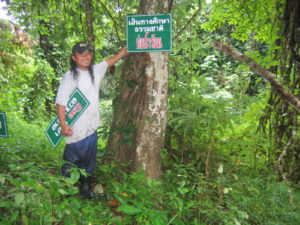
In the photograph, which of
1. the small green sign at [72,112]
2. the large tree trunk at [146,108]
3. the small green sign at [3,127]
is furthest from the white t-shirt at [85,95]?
the small green sign at [3,127]

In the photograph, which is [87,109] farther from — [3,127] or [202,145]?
[202,145]

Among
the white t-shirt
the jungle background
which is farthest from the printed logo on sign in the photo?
the jungle background

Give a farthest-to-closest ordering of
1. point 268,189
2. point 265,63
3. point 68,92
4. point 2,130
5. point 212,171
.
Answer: point 265,63
point 212,171
point 268,189
point 68,92
point 2,130

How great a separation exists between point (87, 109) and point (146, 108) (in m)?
0.72

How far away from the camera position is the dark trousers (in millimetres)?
2871

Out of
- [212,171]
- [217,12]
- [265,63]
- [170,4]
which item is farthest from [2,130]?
[217,12]

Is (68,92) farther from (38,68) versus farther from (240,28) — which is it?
(38,68)

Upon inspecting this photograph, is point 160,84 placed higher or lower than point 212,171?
higher

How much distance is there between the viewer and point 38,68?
906cm

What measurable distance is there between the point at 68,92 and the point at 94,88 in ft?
1.00

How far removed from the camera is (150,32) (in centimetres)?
271

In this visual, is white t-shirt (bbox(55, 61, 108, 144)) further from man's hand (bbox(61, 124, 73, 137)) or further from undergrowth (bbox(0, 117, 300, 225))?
undergrowth (bbox(0, 117, 300, 225))

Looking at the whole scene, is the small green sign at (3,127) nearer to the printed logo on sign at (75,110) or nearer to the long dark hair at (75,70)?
the printed logo on sign at (75,110)

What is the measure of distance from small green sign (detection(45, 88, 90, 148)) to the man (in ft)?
0.63
